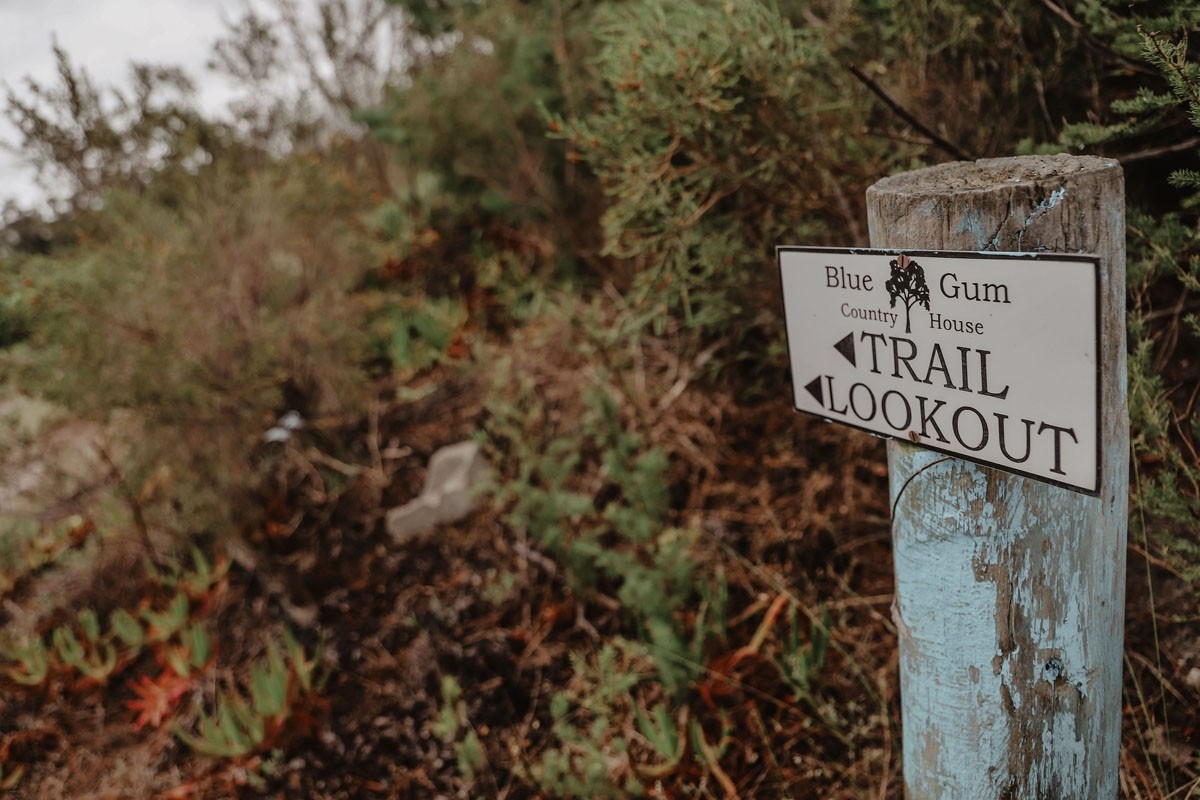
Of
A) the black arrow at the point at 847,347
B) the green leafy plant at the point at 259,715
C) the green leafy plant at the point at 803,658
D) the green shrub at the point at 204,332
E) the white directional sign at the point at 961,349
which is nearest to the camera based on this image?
the white directional sign at the point at 961,349

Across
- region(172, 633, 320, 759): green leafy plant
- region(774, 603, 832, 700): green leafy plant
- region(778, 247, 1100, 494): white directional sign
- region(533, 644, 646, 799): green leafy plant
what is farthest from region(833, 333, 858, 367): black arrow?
region(172, 633, 320, 759): green leafy plant

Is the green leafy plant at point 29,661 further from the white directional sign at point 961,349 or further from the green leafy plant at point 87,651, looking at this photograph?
the white directional sign at point 961,349

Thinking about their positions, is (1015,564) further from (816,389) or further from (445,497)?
(445,497)

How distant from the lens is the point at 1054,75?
244 centimetres

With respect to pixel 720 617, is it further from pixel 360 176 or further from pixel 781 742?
pixel 360 176

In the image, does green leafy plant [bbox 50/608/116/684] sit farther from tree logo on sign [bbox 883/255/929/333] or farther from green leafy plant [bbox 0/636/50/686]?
tree logo on sign [bbox 883/255/929/333]

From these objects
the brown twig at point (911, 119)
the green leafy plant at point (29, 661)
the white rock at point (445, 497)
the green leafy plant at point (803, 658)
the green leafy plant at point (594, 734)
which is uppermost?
Answer: the brown twig at point (911, 119)

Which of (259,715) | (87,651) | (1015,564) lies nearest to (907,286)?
(1015,564)

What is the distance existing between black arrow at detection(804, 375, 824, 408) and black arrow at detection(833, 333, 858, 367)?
83mm

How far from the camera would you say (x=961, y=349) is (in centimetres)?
120

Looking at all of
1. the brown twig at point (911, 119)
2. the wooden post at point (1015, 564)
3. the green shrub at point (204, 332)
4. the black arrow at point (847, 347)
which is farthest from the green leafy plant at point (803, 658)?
the green shrub at point (204, 332)

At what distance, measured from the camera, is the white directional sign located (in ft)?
3.47

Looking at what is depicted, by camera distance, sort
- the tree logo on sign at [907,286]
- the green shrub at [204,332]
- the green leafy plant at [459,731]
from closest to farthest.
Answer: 1. the tree logo on sign at [907,286]
2. the green leafy plant at [459,731]
3. the green shrub at [204,332]

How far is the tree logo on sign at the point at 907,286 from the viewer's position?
1.22 meters
